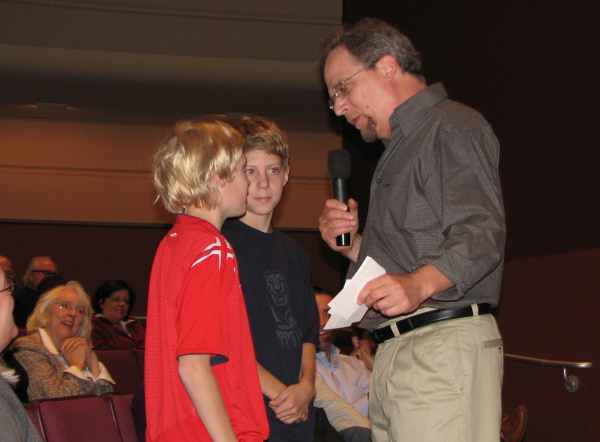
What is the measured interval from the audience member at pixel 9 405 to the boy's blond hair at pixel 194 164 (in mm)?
427

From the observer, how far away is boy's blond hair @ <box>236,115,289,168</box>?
8.54 ft

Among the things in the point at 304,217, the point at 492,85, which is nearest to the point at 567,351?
the point at 492,85

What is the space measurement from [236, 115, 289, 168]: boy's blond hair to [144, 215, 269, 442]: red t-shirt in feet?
2.08

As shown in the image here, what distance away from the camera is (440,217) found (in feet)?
6.61

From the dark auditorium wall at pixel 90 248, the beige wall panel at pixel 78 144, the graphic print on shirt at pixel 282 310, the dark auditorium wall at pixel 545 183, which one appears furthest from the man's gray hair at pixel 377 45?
the beige wall panel at pixel 78 144

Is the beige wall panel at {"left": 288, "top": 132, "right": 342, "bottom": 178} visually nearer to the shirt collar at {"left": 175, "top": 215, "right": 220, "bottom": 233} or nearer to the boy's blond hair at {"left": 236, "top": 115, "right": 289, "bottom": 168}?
the boy's blond hair at {"left": 236, "top": 115, "right": 289, "bottom": 168}

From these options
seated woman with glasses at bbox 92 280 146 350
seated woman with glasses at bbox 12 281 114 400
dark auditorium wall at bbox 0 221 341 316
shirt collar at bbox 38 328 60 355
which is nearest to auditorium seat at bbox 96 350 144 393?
seated woman with glasses at bbox 12 281 114 400

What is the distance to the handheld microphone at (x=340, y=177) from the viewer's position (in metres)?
2.33

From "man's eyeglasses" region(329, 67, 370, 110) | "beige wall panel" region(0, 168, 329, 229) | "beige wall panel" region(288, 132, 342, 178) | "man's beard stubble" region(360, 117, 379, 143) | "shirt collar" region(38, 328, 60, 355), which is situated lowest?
"shirt collar" region(38, 328, 60, 355)

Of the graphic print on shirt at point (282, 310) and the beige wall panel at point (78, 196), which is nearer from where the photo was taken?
the graphic print on shirt at point (282, 310)

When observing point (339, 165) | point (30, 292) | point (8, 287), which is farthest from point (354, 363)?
point (30, 292)

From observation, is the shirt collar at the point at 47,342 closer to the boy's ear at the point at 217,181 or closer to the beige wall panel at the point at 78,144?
the boy's ear at the point at 217,181

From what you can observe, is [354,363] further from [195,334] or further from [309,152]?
[309,152]

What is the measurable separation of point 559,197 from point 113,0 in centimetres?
515
